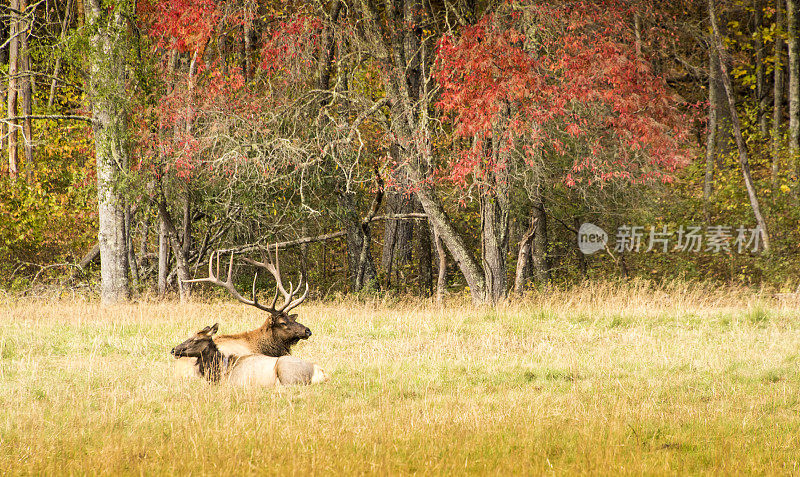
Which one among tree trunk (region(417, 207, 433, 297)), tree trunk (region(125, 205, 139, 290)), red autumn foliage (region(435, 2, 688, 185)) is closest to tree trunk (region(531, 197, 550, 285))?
tree trunk (region(417, 207, 433, 297))

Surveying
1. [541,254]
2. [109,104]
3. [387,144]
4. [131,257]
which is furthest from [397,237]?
[109,104]

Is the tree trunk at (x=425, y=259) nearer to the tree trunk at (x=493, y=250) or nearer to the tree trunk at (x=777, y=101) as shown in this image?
the tree trunk at (x=493, y=250)

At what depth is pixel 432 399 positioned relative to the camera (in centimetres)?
706

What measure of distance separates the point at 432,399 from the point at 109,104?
10.8m

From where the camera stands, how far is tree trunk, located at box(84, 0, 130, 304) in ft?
49.0

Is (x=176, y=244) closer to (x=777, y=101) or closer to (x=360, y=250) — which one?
(x=360, y=250)

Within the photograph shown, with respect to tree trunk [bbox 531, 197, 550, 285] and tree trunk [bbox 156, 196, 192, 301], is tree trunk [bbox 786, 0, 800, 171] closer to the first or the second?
tree trunk [bbox 531, 197, 550, 285]

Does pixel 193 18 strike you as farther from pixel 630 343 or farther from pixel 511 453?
pixel 511 453

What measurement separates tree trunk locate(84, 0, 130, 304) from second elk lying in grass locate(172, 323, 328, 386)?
8.22 metres

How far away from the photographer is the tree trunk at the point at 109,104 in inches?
588

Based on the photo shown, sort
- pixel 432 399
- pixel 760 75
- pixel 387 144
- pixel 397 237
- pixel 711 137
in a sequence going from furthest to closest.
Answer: pixel 760 75 → pixel 711 137 → pixel 397 237 → pixel 387 144 → pixel 432 399

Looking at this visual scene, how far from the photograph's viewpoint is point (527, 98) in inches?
523

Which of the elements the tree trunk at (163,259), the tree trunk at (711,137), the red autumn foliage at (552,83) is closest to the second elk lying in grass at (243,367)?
the red autumn foliage at (552,83)

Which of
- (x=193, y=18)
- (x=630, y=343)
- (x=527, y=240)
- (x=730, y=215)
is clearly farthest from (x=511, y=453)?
(x=730, y=215)
